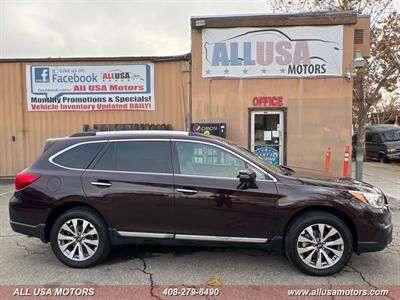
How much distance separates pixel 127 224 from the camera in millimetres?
4402

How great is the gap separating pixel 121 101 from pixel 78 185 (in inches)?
251

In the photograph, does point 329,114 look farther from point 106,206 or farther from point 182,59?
point 106,206

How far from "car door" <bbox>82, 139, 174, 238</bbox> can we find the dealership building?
17.2ft

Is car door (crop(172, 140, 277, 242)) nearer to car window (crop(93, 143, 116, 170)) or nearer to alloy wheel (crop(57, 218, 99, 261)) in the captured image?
car window (crop(93, 143, 116, 170))

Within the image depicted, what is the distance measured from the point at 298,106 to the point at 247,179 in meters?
6.10

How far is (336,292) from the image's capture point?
12.3 ft

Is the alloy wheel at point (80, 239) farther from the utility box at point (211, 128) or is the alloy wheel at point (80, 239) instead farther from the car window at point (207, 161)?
the utility box at point (211, 128)

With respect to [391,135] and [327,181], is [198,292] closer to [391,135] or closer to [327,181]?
[327,181]

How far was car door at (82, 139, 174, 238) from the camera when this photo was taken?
4332 millimetres

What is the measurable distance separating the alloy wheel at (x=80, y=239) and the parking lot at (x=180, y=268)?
19cm

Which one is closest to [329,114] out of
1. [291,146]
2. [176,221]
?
[291,146]

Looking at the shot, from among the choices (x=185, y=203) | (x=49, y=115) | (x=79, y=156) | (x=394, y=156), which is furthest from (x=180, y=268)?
(x=394, y=156)

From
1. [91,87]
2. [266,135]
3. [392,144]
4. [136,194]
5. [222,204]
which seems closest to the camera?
[222,204]

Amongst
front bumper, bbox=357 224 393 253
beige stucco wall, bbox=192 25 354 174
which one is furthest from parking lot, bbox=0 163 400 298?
beige stucco wall, bbox=192 25 354 174
